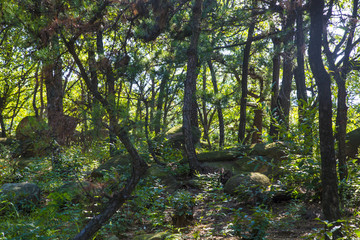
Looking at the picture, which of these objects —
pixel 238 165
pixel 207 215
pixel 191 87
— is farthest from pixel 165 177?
pixel 207 215

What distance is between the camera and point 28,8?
4.05 metres

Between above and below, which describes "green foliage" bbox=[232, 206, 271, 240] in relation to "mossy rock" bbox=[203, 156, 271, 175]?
below

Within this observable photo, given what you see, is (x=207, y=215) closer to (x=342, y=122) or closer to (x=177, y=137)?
(x=342, y=122)

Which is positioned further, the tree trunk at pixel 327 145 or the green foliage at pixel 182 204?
the green foliage at pixel 182 204

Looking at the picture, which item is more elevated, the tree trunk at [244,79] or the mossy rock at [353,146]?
the tree trunk at [244,79]

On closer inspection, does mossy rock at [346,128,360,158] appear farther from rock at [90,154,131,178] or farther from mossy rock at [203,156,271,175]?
rock at [90,154,131,178]

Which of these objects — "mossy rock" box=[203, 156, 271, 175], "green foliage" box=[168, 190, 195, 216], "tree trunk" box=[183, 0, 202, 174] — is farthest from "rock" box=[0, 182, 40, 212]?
"mossy rock" box=[203, 156, 271, 175]

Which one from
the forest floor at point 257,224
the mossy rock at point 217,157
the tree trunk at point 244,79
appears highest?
the tree trunk at point 244,79

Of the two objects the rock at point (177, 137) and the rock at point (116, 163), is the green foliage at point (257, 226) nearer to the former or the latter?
the rock at point (116, 163)

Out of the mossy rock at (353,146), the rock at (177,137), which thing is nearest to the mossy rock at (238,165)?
the mossy rock at (353,146)

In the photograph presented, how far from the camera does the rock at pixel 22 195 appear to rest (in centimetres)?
607

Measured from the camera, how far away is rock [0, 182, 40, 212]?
19.9ft

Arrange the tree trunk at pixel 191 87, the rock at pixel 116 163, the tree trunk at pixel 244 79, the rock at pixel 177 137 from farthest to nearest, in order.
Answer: the tree trunk at pixel 244 79 < the rock at pixel 177 137 < the rock at pixel 116 163 < the tree trunk at pixel 191 87

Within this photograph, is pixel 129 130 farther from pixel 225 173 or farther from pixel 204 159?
pixel 204 159
